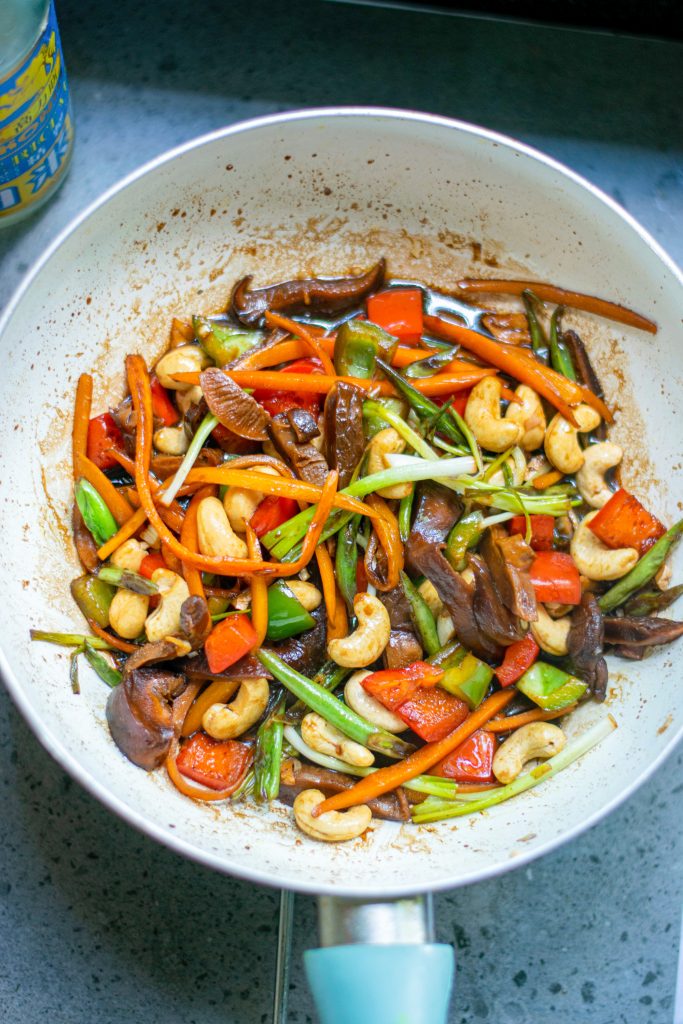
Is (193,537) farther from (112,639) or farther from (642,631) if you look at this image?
(642,631)

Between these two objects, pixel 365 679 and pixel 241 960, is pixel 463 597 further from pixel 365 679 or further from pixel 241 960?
pixel 241 960

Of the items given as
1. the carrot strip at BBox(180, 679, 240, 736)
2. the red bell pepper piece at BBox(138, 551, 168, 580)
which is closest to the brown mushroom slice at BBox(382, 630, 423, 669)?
the carrot strip at BBox(180, 679, 240, 736)

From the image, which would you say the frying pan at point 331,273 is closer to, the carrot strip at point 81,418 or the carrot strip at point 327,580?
the carrot strip at point 81,418

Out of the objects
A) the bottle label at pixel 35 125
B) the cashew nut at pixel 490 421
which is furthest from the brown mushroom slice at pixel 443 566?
the bottle label at pixel 35 125

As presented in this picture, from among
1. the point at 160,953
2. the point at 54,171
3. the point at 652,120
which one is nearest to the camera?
the point at 160,953

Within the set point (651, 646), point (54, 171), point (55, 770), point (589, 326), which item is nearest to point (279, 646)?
point (55, 770)

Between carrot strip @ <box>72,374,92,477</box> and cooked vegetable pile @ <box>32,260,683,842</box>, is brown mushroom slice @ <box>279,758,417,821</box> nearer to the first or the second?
cooked vegetable pile @ <box>32,260,683,842</box>
